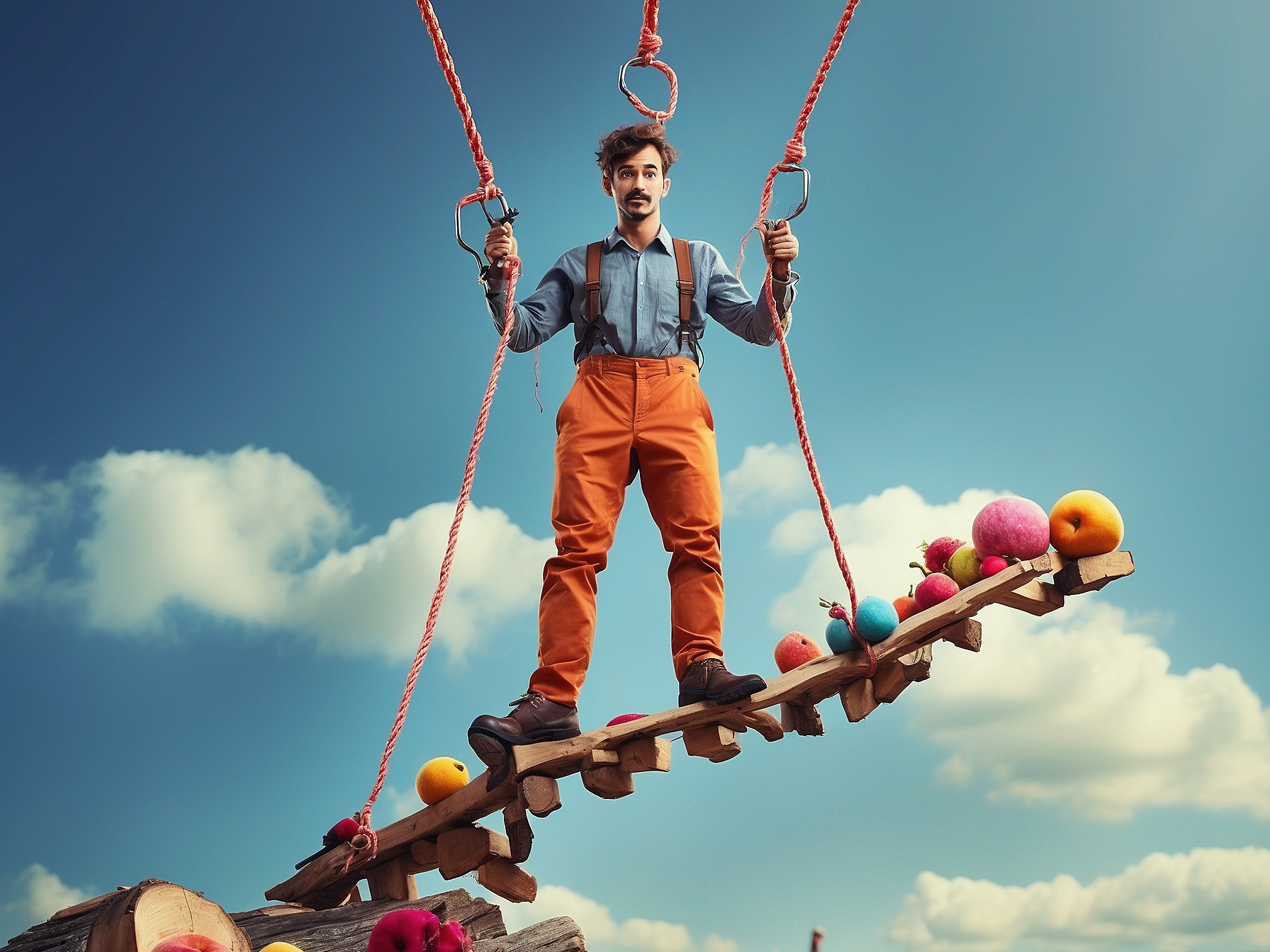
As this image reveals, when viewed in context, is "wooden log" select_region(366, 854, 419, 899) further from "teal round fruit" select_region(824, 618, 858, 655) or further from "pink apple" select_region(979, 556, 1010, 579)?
"pink apple" select_region(979, 556, 1010, 579)

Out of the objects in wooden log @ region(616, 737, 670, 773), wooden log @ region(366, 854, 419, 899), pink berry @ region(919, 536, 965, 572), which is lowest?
wooden log @ region(366, 854, 419, 899)

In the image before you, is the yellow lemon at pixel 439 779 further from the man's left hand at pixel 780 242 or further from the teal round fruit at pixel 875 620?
the man's left hand at pixel 780 242

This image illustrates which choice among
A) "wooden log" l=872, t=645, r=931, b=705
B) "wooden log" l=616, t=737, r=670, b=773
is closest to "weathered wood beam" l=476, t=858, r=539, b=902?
"wooden log" l=616, t=737, r=670, b=773

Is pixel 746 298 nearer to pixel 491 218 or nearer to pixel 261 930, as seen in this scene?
pixel 491 218

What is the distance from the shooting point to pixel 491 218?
3672 mm

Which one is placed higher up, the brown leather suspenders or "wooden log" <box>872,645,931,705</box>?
the brown leather suspenders

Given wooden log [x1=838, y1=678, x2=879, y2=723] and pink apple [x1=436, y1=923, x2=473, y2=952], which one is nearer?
pink apple [x1=436, y1=923, x2=473, y2=952]

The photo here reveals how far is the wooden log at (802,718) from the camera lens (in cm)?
412

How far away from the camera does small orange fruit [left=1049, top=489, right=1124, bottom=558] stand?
13.5 feet

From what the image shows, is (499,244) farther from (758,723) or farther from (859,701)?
(859,701)

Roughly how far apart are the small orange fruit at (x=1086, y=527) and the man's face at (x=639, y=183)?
6.16 feet

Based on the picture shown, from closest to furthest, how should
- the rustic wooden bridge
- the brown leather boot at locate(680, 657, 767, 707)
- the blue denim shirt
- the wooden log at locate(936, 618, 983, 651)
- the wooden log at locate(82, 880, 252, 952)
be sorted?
1. the wooden log at locate(82, 880, 252, 952)
2. the brown leather boot at locate(680, 657, 767, 707)
3. the rustic wooden bridge
4. the blue denim shirt
5. the wooden log at locate(936, 618, 983, 651)

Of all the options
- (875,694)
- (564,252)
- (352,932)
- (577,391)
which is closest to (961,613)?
(875,694)

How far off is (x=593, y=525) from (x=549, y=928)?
4.31ft
